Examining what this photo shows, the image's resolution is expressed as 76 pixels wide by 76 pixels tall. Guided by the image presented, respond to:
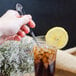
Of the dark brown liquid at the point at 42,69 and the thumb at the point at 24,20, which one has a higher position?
the thumb at the point at 24,20

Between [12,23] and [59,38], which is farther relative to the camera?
[59,38]

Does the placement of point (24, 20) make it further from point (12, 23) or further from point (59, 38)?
point (59, 38)

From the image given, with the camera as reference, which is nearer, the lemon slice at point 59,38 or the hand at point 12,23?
the hand at point 12,23

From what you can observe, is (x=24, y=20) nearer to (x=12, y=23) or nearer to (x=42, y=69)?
(x=12, y=23)

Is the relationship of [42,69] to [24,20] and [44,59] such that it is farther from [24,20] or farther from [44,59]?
[24,20]

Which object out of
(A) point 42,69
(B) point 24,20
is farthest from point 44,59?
(B) point 24,20

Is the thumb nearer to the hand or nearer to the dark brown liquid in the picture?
the hand

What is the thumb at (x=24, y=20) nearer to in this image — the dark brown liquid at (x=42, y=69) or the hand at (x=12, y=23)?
the hand at (x=12, y=23)

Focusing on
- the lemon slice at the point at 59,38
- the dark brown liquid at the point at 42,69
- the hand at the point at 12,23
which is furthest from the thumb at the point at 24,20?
the lemon slice at the point at 59,38

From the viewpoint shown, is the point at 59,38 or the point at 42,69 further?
the point at 59,38

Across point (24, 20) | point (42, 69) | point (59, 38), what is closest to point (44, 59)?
point (42, 69)

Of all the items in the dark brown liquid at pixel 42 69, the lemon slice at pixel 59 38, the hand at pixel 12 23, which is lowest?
the dark brown liquid at pixel 42 69

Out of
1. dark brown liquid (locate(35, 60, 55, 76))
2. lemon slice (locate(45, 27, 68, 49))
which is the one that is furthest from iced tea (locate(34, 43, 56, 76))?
lemon slice (locate(45, 27, 68, 49))

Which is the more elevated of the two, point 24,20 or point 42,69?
point 24,20
